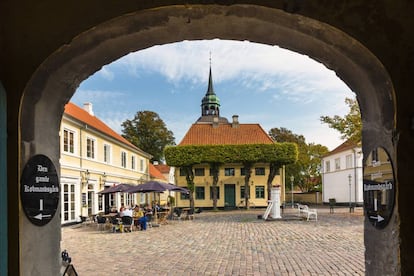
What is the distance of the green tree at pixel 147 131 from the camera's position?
56.3 meters

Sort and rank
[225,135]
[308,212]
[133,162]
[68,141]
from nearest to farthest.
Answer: [68,141] → [308,212] → [133,162] → [225,135]

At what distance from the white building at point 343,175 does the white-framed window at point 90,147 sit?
2469cm

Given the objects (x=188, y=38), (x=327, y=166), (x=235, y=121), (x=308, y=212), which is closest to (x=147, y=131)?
(x=235, y=121)

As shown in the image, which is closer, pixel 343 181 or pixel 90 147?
pixel 90 147

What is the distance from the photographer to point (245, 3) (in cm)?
319

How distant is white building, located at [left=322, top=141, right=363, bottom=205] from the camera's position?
40.9 meters

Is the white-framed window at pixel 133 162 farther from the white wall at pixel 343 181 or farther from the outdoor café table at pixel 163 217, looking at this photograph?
the white wall at pixel 343 181

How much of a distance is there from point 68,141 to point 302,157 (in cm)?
3944

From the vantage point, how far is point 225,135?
44625 millimetres

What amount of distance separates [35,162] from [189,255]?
8.00m

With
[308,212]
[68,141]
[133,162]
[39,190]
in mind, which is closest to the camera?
[39,190]

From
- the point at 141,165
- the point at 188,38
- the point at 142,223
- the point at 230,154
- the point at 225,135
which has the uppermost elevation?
the point at 225,135

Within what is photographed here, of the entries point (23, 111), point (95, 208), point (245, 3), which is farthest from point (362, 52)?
point (95, 208)

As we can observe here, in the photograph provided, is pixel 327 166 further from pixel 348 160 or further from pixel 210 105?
pixel 210 105
